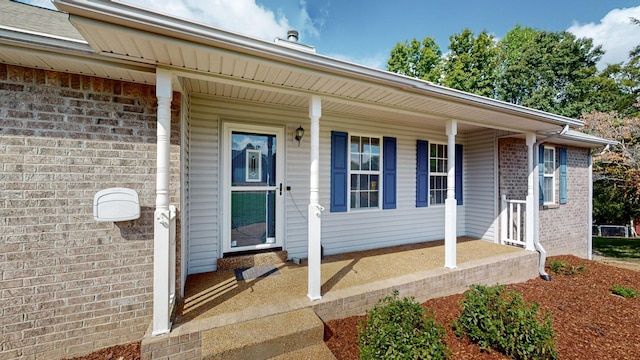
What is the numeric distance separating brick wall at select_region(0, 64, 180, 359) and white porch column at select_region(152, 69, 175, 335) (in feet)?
1.53

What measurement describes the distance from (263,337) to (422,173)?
14.5 ft

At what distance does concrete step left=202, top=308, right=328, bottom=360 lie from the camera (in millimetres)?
2033

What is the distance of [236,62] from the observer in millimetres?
2266

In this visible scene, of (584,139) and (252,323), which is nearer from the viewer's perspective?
(252,323)

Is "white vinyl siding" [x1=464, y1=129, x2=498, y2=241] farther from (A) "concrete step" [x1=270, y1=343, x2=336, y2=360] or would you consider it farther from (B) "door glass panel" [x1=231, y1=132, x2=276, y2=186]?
(A) "concrete step" [x1=270, y1=343, x2=336, y2=360]

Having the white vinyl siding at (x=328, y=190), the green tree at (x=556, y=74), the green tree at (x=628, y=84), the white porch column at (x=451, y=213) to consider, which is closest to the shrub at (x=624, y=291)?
the white vinyl siding at (x=328, y=190)

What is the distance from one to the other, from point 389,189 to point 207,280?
11.4 ft

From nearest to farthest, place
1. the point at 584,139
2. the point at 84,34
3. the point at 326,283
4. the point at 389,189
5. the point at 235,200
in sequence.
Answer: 1. the point at 84,34
2. the point at 326,283
3. the point at 235,200
4. the point at 389,189
5. the point at 584,139

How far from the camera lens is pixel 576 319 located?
3.31 m

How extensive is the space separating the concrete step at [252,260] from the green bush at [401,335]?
6.07 feet

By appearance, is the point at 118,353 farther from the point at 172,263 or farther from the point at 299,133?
the point at 299,133

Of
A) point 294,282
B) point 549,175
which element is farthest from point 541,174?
point 294,282

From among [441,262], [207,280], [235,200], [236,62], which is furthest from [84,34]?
[441,262]

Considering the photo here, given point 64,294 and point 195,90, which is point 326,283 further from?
point 195,90
